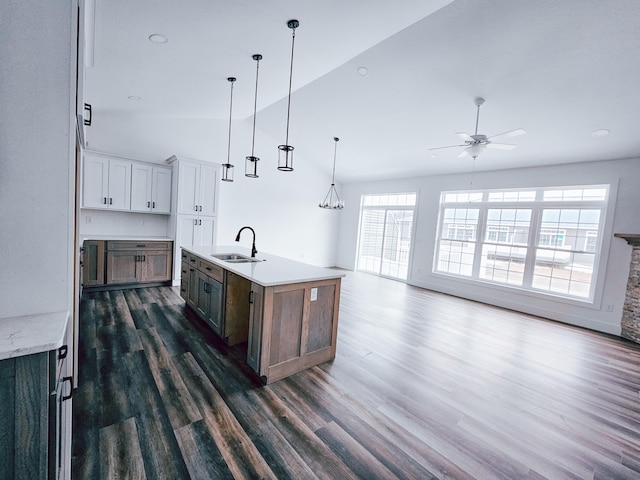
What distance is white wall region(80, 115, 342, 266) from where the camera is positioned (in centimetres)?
488

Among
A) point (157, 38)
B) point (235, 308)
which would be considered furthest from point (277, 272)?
point (157, 38)

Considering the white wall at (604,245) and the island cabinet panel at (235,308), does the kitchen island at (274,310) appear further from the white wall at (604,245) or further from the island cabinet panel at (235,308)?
the white wall at (604,245)

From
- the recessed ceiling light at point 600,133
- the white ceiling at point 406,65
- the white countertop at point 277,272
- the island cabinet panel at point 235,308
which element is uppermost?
the white ceiling at point 406,65

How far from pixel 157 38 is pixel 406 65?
8.70ft

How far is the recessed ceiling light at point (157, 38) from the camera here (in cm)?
247

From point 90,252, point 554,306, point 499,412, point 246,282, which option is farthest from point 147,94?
point 554,306

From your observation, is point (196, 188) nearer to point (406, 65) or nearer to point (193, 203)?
point (193, 203)

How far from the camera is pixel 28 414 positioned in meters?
0.93

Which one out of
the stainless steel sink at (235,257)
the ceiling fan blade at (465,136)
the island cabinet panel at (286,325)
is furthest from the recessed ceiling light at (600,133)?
the stainless steel sink at (235,257)

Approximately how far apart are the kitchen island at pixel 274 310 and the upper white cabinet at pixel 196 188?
2.15 meters

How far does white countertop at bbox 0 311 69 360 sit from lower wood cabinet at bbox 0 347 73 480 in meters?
0.05

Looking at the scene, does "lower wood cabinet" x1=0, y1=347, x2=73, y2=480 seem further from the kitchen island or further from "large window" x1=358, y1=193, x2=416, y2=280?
"large window" x1=358, y1=193, x2=416, y2=280

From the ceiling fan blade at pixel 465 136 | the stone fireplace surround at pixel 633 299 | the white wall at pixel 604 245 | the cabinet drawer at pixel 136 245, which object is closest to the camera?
the ceiling fan blade at pixel 465 136

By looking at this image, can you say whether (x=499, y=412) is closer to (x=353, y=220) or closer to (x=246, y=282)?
(x=246, y=282)
